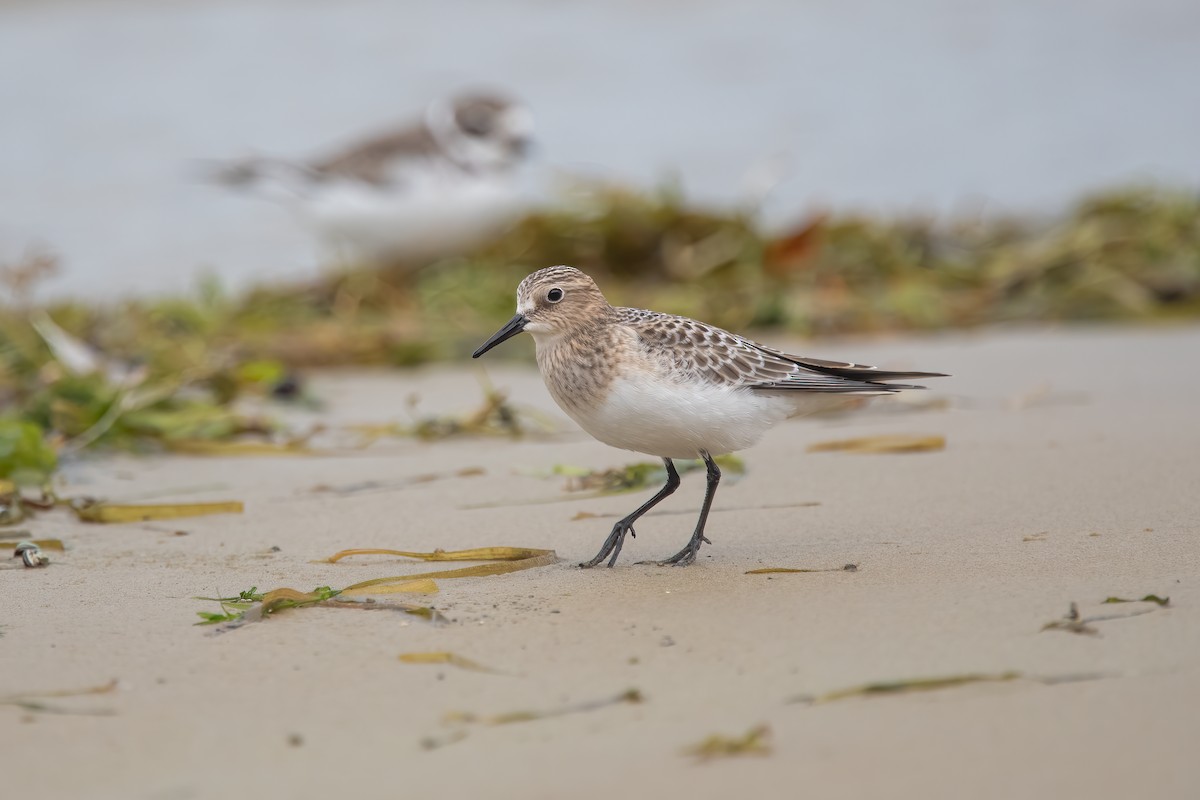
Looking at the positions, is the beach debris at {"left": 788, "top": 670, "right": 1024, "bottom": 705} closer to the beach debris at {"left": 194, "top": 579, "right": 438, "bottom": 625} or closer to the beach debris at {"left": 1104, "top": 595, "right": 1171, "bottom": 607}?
the beach debris at {"left": 1104, "top": 595, "right": 1171, "bottom": 607}

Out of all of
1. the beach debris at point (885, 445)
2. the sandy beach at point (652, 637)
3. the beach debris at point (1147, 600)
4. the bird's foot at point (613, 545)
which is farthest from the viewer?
the beach debris at point (885, 445)

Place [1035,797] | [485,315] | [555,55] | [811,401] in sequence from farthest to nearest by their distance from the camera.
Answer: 1. [555,55]
2. [485,315]
3. [811,401]
4. [1035,797]

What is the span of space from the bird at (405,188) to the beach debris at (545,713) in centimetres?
685

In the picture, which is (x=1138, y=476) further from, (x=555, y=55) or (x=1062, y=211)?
(x=555, y=55)

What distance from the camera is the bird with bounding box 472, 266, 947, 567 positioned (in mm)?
3613

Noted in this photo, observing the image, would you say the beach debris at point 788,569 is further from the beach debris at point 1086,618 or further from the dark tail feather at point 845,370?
the dark tail feather at point 845,370

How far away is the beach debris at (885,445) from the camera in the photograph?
182 inches

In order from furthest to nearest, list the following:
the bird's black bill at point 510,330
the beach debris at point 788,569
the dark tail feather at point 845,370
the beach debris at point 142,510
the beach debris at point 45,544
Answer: the beach debris at point 142,510, the bird's black bill at point 510,330, the dark tail feather at point 845,370, the beach debris at point 45,544, the beach debris at point 788,569

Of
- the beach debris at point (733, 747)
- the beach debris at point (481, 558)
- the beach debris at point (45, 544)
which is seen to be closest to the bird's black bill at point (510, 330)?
the beach debris at point (481, 558)

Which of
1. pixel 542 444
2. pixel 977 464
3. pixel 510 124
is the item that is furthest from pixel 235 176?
pixel 977 464

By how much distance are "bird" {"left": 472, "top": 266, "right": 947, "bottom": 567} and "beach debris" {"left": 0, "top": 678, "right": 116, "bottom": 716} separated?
Result: 4.27 ft

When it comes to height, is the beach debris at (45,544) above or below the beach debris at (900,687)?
above

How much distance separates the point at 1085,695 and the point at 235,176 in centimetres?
793

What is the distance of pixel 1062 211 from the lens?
973 cm
